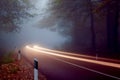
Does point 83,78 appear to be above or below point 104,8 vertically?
below

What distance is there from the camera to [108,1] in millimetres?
24328

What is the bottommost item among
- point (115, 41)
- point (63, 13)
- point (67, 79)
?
point (67, 79)

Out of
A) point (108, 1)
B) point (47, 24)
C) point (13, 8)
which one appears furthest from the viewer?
point (47, 24)

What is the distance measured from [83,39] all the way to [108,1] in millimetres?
24471

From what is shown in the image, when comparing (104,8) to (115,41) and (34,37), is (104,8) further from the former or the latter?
(34,37)

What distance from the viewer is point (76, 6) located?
34.4m

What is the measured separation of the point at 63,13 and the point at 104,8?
430 inches

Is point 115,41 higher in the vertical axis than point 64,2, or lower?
lower

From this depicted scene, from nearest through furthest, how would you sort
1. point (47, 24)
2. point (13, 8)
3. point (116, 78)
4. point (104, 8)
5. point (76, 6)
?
point (116, 78)
point (13, 8)
point (104, 8)
point (76, 6)
point (47, 24)

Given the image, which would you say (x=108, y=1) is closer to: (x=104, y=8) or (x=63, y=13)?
(x=104, y=8)

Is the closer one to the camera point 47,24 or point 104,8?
point 104,8

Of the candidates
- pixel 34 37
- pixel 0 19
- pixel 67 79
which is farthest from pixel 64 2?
pixel 34 37

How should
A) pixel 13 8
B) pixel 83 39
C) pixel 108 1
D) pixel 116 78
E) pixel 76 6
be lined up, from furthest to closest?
1. pixel 83 39
2. pixel 76 6
3. pixel 108 1
4. pixel 13 8
5. pixel 116 78

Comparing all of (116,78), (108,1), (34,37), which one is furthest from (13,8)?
(34,37)
